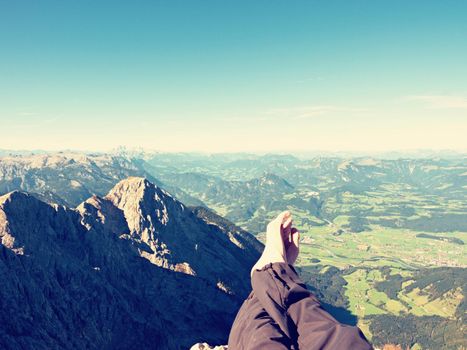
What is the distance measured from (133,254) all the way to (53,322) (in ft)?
206

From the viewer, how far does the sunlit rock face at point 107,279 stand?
72.8 m

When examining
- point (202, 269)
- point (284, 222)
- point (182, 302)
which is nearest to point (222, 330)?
point (182, 302)

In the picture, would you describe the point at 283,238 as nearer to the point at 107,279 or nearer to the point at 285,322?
the point at 285,322

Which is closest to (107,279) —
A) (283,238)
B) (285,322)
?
(283,238)

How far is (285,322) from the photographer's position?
15453 millimetres

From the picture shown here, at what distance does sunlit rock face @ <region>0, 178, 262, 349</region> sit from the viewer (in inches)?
2867

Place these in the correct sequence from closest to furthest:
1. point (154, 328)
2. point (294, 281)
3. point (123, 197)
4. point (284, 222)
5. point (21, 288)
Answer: point (294, 281)
point (284, 222)
point (21, 288)
point (154, 328)
point (123, 197)

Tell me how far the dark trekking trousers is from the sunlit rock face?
58.4 metres

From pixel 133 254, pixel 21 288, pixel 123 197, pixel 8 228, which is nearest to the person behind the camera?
pixel 21 288

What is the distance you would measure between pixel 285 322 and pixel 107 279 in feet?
338

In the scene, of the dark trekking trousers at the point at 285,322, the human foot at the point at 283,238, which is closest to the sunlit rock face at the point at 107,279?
the human foot at the point at 283,238

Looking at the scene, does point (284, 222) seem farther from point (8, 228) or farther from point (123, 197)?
point (123, 197)

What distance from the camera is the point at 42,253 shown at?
86.8 meters

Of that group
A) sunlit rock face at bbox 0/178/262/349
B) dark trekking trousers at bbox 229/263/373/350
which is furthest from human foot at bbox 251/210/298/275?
sunlit rock face at bbox 0/178/262/349
